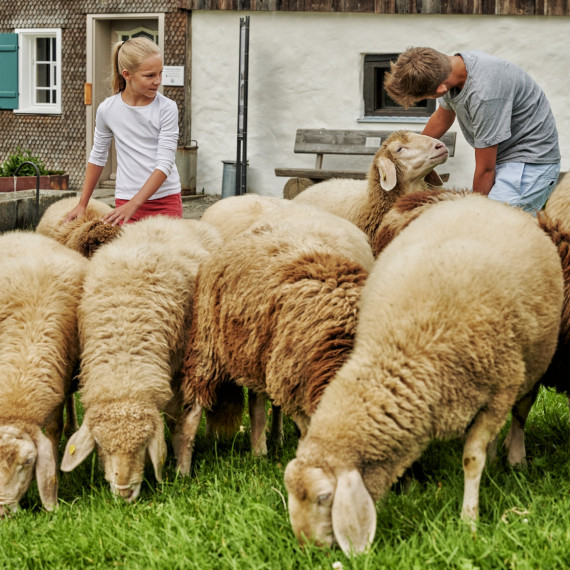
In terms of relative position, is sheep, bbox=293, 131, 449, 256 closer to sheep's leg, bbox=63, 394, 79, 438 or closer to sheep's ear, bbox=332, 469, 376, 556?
sheep's leg, bbox=63, 394, 79, 438

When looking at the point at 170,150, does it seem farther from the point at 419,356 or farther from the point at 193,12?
the point at 193,12

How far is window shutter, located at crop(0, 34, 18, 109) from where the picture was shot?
15008 millimetres

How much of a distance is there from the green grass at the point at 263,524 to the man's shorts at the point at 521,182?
1402 mm

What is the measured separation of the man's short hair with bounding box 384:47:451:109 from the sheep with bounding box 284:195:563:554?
1254 mm

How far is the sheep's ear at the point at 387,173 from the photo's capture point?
19.9 ft

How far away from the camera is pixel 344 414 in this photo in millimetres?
3248

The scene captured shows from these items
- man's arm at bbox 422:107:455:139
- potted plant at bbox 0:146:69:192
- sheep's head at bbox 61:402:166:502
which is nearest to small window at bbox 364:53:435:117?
potted plant at bbox 0:146:69:192

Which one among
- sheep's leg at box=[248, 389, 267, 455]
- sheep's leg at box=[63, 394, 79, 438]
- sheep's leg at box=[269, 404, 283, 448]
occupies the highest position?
sheep's leg at box=[248, 389, 267, 455]

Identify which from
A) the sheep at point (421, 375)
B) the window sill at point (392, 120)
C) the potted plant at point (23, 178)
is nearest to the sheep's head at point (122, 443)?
the sheep at point (421, 375)

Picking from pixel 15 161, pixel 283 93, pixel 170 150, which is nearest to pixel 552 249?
pixel 170 150

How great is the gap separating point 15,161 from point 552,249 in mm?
8798

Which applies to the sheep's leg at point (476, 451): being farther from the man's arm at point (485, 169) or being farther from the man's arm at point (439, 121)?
the man's arm at point (439, 121)

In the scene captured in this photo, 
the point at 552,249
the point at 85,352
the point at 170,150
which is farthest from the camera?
the point at 170,150

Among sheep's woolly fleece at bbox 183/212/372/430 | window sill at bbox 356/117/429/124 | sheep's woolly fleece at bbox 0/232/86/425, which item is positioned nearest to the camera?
sheep's woolly fleece at bbox 183/212/372/430
